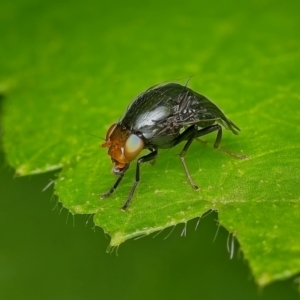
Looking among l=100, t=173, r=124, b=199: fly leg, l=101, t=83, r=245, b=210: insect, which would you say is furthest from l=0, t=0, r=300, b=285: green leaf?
l=101, t=83, r=245, b=210: insect

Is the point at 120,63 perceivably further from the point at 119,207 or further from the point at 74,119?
the point at 119,207

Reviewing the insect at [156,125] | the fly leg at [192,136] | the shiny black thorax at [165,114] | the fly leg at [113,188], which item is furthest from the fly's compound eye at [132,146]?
the fly leg at [192,136]

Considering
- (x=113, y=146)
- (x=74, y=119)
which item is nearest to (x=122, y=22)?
(x=74, y=119)

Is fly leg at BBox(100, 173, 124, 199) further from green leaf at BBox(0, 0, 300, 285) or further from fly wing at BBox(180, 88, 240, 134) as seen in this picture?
fly wing at BBox(180, 88, 240, 134)

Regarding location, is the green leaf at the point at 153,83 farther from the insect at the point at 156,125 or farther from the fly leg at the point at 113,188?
the insect at the point at 156,125

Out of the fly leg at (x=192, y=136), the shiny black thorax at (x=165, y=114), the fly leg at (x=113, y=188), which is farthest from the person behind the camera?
the fly leg at (x=192, y=136)

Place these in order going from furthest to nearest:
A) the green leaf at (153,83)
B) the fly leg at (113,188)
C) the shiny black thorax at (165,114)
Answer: the shiny black thorax at (165,114) → the fly leg at (113,188) → the green leaf at (153,83)

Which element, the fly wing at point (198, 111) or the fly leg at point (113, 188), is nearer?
the fly leg at point (113, 188)
